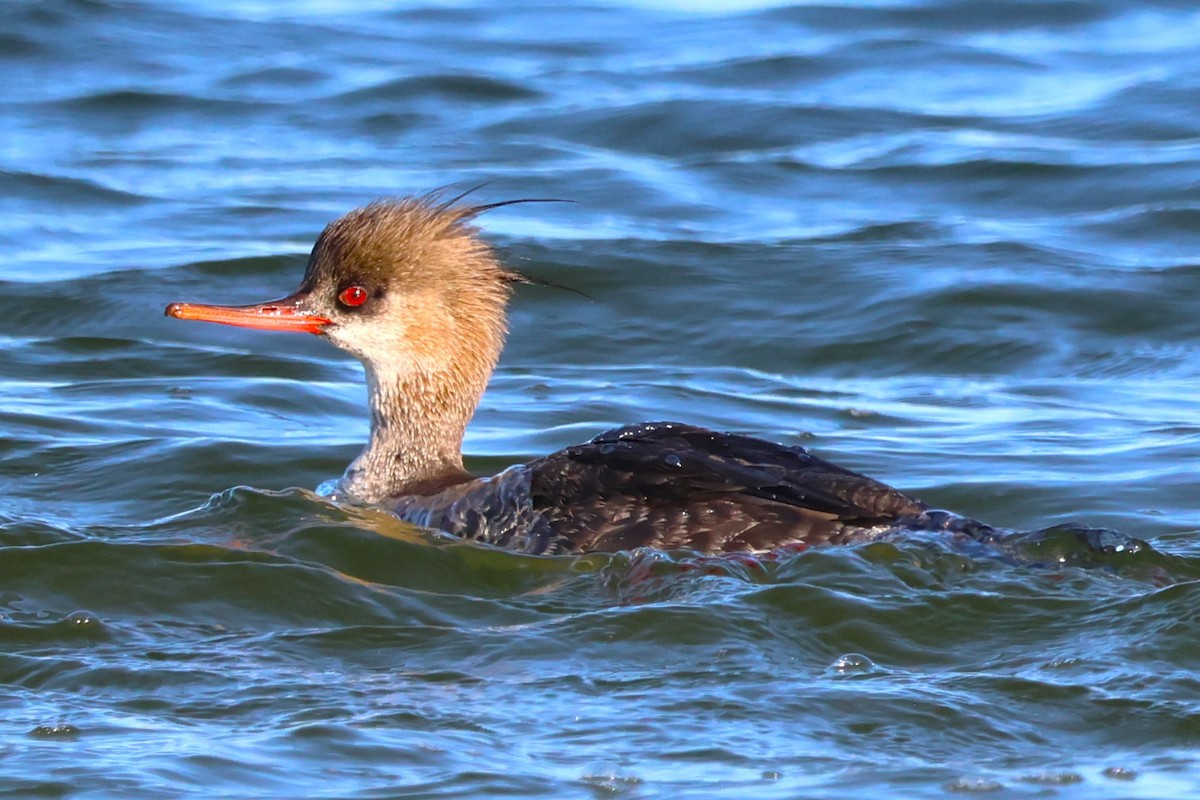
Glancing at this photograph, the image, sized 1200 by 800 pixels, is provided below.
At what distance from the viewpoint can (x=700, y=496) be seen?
6043 mm

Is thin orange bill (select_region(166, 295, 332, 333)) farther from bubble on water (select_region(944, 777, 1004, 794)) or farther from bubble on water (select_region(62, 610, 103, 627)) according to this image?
bubble on water (select_region(944, 777, 1004, 794))

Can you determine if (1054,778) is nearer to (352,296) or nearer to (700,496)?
(700,496)

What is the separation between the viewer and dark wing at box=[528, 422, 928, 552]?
19.5 feet

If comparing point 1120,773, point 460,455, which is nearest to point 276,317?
point 460,455

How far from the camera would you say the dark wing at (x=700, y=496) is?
595cm

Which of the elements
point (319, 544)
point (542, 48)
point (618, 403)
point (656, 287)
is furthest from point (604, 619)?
point (542, 48)

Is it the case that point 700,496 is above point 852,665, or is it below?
above

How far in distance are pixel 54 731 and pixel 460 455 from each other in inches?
114

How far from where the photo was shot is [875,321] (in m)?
9.85

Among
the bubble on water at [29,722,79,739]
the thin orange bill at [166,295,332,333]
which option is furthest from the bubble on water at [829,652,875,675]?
the thin orange bill at [166,295,332,333]

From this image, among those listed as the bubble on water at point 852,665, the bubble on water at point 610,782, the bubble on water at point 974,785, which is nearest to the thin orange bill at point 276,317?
the bubble on water at point 852,665

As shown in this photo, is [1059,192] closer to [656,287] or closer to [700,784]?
[656,287]

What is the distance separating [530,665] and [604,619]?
1.15 ft

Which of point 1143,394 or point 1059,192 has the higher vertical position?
point 1059,192
